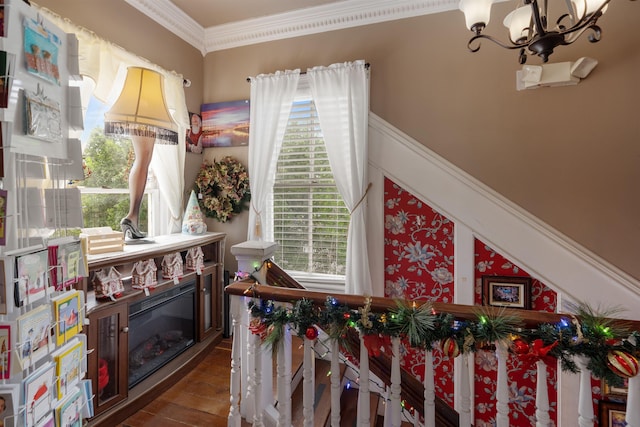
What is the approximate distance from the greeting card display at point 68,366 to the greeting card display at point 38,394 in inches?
1.0

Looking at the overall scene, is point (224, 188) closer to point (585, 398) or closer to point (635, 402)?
point (585, 398)

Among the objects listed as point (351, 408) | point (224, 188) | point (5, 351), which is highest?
point (224, 188)

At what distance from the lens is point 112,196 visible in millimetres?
2412

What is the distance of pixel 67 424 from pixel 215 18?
10.5 feet

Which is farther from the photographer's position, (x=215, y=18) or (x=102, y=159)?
(x=215, y=18)

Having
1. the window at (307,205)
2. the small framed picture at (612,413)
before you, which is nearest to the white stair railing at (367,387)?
the small framed picture at (612,413)

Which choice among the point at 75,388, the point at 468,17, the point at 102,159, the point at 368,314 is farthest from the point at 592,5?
the point at 102,159

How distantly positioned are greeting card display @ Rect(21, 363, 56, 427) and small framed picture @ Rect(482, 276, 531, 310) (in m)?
2.56

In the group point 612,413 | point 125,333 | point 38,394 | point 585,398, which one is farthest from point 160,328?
point 612,413

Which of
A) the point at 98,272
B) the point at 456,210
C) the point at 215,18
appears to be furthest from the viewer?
the point at 215,18

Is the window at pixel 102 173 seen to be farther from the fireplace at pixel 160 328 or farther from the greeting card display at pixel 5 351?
the greeting card display at pixel 5 351

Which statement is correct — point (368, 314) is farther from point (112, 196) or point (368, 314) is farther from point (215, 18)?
point (215, 18)

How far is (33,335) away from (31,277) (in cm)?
17

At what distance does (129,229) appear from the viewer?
2.27 metres
